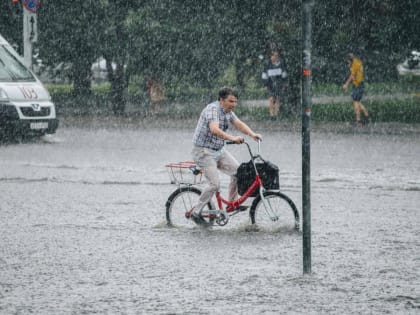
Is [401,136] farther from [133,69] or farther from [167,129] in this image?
[133,69]

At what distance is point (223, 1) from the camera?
78.5 ft

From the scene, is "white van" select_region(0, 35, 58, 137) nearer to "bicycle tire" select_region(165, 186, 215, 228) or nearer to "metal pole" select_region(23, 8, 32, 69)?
"metal pole" select_region(23, 8, 32, 69)

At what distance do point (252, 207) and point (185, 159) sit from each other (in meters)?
6.41

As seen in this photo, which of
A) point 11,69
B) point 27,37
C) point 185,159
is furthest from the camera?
point 27,37

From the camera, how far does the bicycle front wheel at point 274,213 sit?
9.47m

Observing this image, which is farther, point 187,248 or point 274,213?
point 274,213

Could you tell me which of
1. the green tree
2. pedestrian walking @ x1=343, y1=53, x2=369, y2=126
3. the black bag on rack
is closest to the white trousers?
the black bag on rack

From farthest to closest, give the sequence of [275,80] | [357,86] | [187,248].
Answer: [275,80] < [357,86] < [187,248]

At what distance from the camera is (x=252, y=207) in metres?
9.66

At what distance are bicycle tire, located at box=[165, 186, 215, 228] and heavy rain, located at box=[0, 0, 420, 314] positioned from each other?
128 millimetres

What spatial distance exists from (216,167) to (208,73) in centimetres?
1716

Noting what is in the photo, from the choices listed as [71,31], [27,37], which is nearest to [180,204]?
[27,37]

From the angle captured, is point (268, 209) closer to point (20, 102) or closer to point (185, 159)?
point (185, 159)

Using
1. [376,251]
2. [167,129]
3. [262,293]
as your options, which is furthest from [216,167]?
[167,129]
